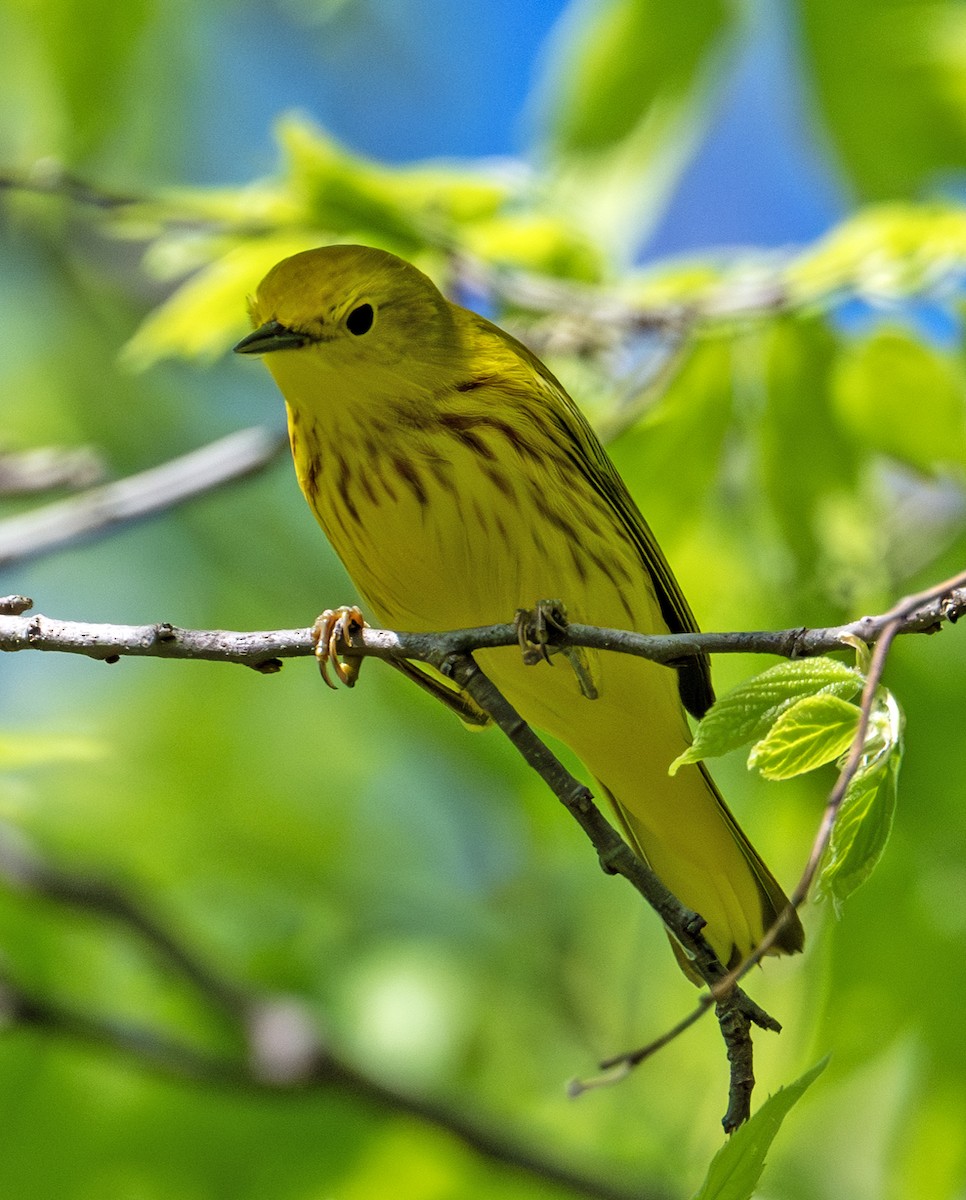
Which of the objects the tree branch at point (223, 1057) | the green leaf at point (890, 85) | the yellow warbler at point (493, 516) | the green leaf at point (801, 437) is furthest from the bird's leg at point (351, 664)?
the green leaf at point (890, 85)

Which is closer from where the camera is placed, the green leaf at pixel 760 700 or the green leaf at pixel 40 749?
the green leaf at pixel 760 700

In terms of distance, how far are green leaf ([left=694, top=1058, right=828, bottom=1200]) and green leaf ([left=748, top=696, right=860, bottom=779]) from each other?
1.03 ft

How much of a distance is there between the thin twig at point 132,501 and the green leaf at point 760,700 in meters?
2.21

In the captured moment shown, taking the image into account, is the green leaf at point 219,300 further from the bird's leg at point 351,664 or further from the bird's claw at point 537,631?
the bird's claw at point 537,631

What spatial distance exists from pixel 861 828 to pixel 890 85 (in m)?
2.26

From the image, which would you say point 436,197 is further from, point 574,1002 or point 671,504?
point 574,1002

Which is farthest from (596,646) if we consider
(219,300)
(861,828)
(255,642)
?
(219,300)

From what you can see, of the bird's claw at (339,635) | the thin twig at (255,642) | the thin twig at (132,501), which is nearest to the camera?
the thin twig at (255,642)

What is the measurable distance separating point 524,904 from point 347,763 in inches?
38.1

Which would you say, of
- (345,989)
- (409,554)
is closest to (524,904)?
(345,989)

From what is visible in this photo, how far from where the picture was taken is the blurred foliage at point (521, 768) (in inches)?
122

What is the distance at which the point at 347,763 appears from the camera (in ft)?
20.7

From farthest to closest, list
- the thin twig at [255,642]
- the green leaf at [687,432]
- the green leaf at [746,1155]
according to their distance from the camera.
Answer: the green leaf at [687,432], the thin twig at [255,642], the green leaf at [746,1155]

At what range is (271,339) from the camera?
2.90 m
